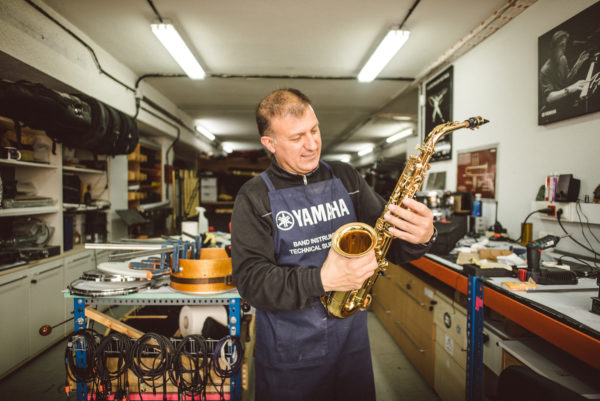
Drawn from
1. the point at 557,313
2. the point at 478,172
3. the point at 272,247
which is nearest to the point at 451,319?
the point at 557,313

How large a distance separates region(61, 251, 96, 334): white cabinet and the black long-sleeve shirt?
3388 millimetres

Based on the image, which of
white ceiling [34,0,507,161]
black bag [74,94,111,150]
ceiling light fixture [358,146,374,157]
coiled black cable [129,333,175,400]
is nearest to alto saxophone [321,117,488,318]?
coiled black cable [129,333,175,400]

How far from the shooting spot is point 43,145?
3.32 metres

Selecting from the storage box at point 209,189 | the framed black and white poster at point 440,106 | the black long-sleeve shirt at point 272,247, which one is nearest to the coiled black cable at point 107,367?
the black long-sleeve shirt at point 272,247

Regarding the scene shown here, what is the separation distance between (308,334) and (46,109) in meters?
3.02

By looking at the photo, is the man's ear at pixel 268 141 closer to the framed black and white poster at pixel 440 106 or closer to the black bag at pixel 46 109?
the black bag at pixel 46 109

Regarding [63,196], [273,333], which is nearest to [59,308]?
[63,196]

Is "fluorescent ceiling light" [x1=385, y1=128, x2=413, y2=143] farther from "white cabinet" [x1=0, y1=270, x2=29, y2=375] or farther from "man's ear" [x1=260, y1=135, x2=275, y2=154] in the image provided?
"white cabinet" [x1=0, y1=270, x2=29, y2=375]

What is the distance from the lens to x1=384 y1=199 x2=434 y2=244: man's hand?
1.10m

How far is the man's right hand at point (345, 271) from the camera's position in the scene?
942 millimetres

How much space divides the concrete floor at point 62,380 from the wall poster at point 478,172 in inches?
80.3

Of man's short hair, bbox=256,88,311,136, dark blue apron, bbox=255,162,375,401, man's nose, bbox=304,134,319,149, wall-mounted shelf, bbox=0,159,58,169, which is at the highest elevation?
man's short hair, bbox=256,88,311,136

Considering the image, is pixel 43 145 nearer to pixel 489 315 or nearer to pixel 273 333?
pixel 273 333

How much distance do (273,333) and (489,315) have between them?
1634mm
